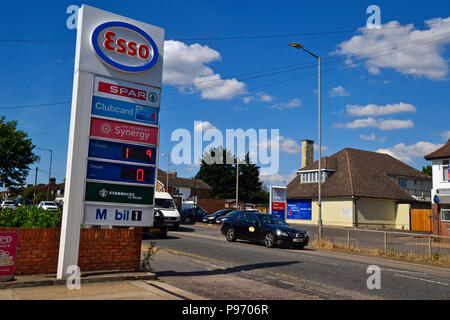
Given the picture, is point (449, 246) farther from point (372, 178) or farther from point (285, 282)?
point (372, 178)

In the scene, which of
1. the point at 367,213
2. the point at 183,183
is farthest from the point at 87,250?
the point at 183,183

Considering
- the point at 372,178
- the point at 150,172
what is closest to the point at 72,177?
the point at 150,172

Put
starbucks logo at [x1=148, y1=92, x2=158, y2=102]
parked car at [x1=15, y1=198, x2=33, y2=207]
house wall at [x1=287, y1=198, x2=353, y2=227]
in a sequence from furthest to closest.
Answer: house wall at [x1=287, y1=198, x2=353, y2=227] < parked car at [x1=15, y1=198, x2=33, y2=207] < starbucks logo at [x1=148, y1=92, x2=158, y2=102]

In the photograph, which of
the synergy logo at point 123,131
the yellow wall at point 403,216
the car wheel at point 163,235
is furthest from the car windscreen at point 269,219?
the yellow wall at point 403,216

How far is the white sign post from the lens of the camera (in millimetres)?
8484

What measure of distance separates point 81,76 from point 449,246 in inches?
589

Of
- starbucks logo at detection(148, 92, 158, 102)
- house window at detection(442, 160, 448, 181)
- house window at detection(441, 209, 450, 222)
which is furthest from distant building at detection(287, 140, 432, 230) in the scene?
starbucks logo at detection(148, 92, 158, 102)

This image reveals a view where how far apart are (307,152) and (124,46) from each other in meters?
49.0

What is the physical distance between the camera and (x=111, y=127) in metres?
9.02

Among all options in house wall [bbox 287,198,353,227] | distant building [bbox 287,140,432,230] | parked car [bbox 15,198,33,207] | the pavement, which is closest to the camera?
the pavement

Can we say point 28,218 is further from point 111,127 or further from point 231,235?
point 231,235

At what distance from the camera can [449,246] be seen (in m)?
16.5

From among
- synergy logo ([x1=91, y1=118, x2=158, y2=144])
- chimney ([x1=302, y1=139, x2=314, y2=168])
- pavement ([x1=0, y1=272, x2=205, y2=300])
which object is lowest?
pavement ([x1=0, y1=272, x2=205, y2=300])

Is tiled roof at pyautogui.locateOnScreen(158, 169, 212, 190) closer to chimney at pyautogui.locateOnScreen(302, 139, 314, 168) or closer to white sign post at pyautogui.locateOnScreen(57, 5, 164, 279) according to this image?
chimney at pyautogui.locateOnScreen(302, 139, 314, 168)
